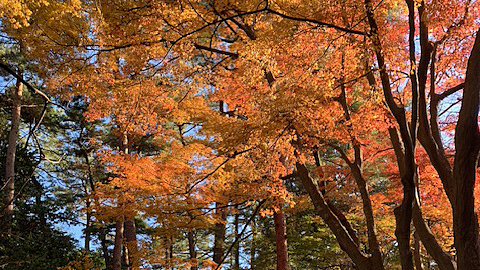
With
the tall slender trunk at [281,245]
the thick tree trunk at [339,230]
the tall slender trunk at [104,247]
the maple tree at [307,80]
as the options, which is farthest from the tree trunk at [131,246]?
the tall slender trunk at [104,247]

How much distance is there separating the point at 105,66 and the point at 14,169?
7141 millimetres

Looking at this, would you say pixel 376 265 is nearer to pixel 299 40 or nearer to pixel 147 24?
pixel 299 40

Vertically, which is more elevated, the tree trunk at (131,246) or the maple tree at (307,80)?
the maple tree at (307,80)

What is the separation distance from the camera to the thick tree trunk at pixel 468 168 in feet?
8.84

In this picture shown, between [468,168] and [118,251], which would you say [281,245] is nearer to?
[118,251]

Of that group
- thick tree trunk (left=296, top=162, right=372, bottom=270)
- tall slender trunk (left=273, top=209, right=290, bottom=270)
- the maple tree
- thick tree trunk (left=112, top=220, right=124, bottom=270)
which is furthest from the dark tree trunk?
thick tree trunk (left=296, top=162, right=372, bottom=270)

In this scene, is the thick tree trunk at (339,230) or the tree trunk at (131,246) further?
the tree trunk at (131,246)

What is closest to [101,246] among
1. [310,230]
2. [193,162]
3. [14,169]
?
[14,169]

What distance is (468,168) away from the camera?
2762 millimetres

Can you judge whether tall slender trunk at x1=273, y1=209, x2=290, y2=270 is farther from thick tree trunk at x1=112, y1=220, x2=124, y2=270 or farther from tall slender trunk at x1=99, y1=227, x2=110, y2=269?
tall slender trunk at x1=99, y1=227, x2=110, y2=269

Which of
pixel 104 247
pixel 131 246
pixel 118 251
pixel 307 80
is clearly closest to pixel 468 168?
pixel 307 80

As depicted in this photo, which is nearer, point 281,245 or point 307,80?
point 307,80

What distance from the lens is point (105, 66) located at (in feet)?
20.3

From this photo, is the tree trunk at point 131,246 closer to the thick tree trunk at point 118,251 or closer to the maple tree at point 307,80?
the thick tree trunk at point 118,251
